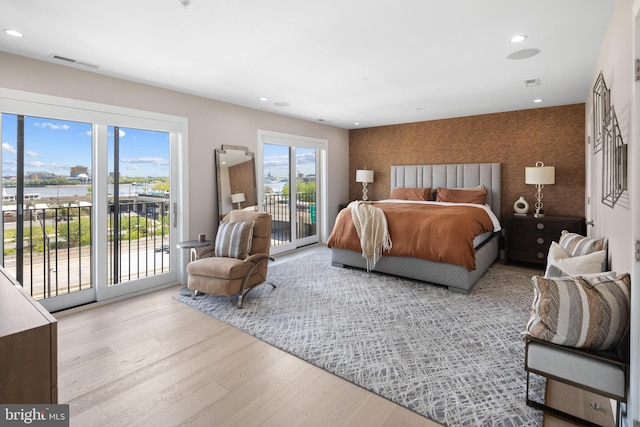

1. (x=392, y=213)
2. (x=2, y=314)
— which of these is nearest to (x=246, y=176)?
(x=392, y=213)

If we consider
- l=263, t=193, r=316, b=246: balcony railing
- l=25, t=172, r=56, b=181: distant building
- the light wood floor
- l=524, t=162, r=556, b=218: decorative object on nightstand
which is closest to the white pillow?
the light wood floor

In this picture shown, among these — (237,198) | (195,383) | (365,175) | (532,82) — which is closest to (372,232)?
(237,198)

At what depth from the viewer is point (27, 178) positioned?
3.22 m

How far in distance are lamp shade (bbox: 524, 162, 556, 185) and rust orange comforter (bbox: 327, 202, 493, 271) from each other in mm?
945

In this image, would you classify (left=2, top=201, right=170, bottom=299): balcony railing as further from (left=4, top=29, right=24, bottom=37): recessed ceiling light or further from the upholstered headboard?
the upholstered headboard

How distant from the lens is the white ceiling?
2270 mm

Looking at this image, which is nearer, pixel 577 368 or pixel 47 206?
pixel 577 368

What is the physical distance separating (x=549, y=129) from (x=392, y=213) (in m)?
2.95

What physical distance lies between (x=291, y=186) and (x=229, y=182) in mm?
1609

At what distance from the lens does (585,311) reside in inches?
67.1

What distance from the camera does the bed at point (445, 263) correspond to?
3980 millimetres

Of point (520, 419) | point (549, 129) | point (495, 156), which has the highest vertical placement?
point (549, 129)

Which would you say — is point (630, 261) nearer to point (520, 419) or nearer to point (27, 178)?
point (520, 419)

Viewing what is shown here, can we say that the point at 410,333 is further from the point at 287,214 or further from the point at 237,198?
the point at 287,214
